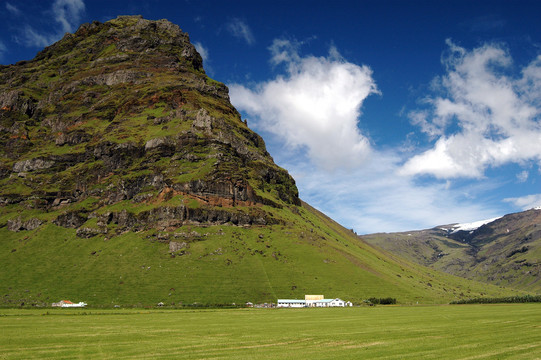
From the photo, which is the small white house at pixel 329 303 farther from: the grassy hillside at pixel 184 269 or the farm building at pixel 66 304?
the farm building at pixel 66 304

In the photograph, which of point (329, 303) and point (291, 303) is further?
point (329, 303)

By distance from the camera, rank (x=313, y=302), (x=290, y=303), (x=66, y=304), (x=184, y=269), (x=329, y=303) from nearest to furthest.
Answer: (x=66, y=304)
(x=290, y=303)
(x=313, y=302)
(x=329, y=303)
(x=184, y=269)

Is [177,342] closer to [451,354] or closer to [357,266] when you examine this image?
[451,354]

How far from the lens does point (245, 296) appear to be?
142 meters

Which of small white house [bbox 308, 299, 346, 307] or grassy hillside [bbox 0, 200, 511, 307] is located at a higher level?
grassy hillside [bbox 0, 200, 511, 307]

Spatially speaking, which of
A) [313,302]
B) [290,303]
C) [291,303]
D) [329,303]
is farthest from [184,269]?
[329,303]

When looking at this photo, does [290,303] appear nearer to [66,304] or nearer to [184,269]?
[184,269]

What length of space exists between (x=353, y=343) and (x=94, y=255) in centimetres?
16649

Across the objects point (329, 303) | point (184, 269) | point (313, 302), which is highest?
point (184, 269)

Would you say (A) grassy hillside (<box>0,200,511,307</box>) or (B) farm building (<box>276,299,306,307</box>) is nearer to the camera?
(B) farm building (<box>276,299,306,307</box>)

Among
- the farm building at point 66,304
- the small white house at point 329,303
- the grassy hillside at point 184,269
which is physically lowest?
the small white house at point 329,303


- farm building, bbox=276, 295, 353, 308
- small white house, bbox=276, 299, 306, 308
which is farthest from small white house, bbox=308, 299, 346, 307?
small white house, bbox=276, 299, 306, 308

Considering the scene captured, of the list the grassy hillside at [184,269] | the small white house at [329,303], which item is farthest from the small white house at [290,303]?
the grassy hillside at [184,269]

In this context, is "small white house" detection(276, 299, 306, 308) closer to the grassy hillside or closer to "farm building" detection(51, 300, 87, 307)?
the grassy hillside
